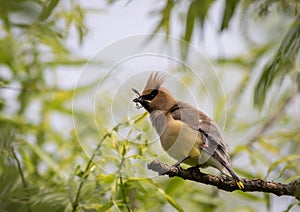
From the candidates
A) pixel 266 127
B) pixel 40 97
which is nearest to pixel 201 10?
pixel 40 97

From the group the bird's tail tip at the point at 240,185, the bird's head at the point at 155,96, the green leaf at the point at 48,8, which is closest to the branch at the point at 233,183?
the bird's tail tip at the point at 240,185

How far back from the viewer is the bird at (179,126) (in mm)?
1213

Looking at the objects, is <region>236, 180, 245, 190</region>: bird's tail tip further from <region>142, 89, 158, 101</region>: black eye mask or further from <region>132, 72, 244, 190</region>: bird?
<region>142, 89, 158, 101</region>: black eye mask

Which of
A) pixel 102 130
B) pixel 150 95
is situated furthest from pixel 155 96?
pixel 102 130

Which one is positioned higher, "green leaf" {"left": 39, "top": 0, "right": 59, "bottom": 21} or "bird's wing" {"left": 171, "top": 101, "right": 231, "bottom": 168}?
"green leaf" {"left": 39, "top": 0, "right": 59, "bottom": 21}

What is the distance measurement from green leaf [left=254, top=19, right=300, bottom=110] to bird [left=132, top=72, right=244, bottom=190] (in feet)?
0.34

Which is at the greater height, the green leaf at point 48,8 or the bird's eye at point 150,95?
the green leaf at point 48,8

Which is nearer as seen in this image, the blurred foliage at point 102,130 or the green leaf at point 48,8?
the green leaf at point 48,8

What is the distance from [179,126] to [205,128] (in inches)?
2.4

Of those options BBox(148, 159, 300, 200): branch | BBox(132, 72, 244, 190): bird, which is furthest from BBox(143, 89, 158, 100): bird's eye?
BBox(148, 159, 300, 200): branch

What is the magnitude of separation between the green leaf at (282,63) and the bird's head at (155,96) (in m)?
0.16

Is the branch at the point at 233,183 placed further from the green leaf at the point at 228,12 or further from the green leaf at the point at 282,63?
the green leaf at the point at 228,12

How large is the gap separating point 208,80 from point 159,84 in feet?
0.31

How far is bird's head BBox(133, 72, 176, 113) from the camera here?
121 centimetres
